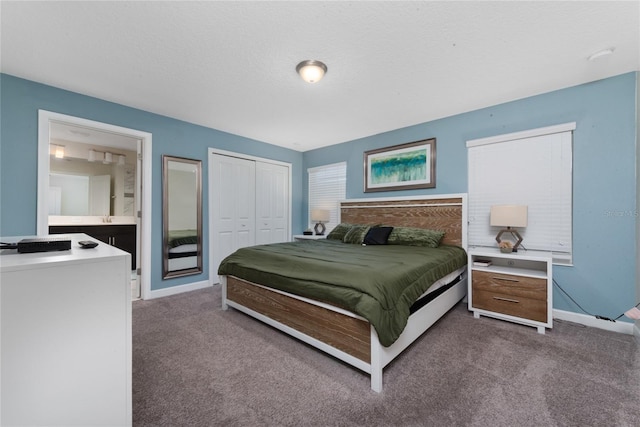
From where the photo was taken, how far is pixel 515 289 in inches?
98.6

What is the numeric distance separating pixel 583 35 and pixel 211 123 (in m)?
4.04

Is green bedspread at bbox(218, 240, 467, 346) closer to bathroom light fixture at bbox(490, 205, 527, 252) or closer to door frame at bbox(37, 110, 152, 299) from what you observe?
bathroom light fixture at bbox(490, 205, 527, 252)

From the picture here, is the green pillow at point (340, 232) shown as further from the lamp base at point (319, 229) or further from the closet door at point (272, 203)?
the closet door at point (272, 203)

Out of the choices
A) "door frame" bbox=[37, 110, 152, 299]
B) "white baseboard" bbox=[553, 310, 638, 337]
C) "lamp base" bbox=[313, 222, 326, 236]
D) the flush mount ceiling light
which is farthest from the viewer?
"lamp base" bbox=[313, 222, 326, 236]

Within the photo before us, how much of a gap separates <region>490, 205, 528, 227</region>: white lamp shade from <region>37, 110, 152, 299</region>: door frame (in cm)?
424

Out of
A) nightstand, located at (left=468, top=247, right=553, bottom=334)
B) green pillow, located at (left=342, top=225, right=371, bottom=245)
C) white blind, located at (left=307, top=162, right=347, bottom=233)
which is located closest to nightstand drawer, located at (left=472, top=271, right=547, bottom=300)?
nightstand, located at (left=468, top=247, right=553, bottom=334)

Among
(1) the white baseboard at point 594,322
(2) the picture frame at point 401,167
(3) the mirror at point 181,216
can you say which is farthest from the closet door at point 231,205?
(1) the white baseboard at point 594,322

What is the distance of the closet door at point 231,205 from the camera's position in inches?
160

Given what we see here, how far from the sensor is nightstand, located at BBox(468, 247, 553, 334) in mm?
2373

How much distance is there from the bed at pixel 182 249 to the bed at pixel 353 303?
115 centimetres

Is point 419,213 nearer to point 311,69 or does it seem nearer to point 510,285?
point 510,285

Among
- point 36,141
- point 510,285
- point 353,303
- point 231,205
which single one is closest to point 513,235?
point 510,285

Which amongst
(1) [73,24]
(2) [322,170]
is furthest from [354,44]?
(2) [322,170]

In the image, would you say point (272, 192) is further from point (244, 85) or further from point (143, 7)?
point (143, 7)
